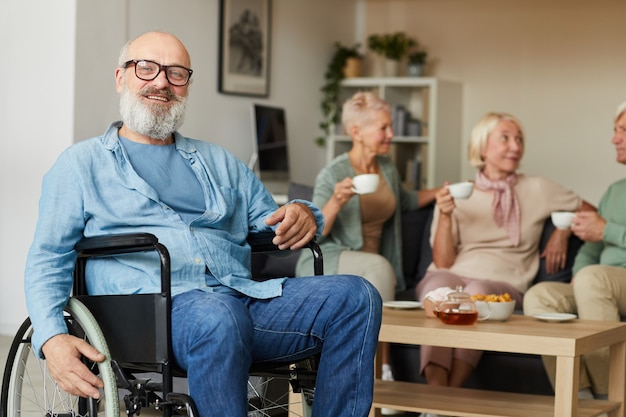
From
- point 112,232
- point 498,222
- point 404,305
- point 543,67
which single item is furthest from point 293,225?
point 543,67

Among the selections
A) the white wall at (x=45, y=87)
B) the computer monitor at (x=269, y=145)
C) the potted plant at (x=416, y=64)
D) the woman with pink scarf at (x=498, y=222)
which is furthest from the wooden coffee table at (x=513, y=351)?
the potted plant at (x=416, y=64)

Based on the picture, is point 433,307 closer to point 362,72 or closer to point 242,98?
point 242,98

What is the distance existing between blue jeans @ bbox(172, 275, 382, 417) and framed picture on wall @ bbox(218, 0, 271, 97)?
3919 mm

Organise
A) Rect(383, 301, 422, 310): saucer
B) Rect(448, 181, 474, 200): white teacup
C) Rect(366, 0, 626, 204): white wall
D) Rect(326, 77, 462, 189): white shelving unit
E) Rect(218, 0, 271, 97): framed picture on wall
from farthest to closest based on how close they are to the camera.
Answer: Rect(326, 77, 462, 189): white shelving unit, Rect(366, 0, 626, 204): white wall, Rect(218, 0, 271, 97): framed picture on wall, Rect(448, 181, 474, 200): white teacup, Rect(383, 301, 422, 310): saucer

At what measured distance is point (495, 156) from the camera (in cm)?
419

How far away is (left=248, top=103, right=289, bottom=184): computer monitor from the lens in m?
Answer: 6.34

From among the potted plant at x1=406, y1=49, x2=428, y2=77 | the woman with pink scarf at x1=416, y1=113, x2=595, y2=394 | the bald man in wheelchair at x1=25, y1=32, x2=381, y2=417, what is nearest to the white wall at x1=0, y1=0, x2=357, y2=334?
the woman with pink scarf at x1=416, y1=113, x2=595, y2=394

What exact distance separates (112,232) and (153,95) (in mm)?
375

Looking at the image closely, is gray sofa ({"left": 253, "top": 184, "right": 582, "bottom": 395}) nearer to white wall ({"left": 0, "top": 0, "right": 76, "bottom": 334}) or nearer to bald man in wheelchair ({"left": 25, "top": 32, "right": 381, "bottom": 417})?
bald man in wheelchair ({"left": 25, "top": 32, "right": 381, "bottom": 417})

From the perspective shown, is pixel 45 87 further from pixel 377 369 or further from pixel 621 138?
pixel 621 138

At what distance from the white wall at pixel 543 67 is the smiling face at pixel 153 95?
197 inches

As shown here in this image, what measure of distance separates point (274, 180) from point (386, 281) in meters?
2.60

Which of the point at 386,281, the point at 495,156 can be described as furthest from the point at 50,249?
the point at 495,156

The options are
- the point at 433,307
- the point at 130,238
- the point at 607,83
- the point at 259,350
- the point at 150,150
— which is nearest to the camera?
the point at 130,238
